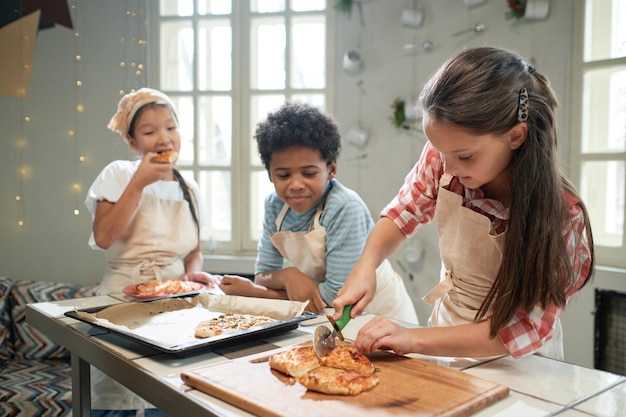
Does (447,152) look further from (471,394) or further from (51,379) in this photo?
(51,379)

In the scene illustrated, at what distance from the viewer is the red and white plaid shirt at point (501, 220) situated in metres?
1.16

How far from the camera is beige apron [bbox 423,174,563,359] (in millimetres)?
1331

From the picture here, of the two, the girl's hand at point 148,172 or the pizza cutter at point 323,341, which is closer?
the pizza cutter at point 323,341

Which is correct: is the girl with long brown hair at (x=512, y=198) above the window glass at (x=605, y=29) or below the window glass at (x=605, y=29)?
below

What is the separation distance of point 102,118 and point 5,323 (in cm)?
134

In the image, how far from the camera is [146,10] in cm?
362

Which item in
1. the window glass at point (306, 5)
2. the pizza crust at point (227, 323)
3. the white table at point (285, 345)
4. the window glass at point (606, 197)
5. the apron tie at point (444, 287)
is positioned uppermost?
the window glass at point (306, 5)

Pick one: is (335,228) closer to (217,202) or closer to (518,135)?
(518,135)

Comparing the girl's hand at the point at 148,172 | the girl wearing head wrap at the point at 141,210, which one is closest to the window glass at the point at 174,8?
the girl wearing head wrap at the point at 141,210

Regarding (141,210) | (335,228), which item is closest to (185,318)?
(335,228)

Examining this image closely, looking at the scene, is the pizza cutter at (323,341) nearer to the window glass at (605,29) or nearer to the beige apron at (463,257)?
the beige apron at (463,257)

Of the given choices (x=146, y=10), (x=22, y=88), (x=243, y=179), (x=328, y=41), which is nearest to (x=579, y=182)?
(x=328, y=41)

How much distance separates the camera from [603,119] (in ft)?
9.98

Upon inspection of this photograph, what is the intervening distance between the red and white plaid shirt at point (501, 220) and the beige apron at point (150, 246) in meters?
1.11
